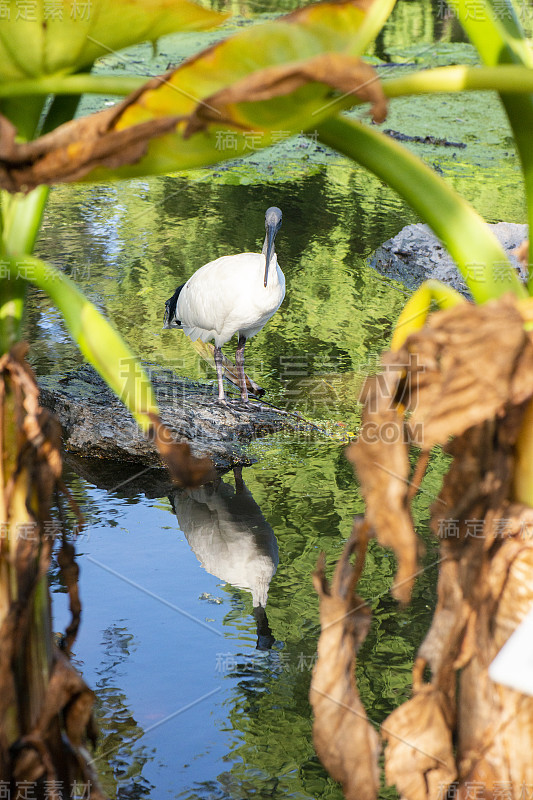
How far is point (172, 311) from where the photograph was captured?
3.94 meters

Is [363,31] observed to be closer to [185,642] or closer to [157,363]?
[185,642]

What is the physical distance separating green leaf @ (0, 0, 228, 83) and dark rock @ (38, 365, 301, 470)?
216cm

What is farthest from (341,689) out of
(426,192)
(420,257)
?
(420,257)

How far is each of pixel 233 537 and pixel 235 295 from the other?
1.32m

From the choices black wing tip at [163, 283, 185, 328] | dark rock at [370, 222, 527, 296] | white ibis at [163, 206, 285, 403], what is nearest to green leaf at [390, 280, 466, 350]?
white ibis at [163, 206, 285, 403]

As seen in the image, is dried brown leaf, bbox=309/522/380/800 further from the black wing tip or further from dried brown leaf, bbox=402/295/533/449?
the black wing tip

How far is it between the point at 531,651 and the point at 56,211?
530 cm

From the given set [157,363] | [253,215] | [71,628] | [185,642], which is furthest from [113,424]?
[253,215]

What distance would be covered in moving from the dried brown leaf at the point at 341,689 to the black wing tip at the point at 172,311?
125 inches

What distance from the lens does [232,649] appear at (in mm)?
2094

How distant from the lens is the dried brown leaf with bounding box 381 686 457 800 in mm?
819

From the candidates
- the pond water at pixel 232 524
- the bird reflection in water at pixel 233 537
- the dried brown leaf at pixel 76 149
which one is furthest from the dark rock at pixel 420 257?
the dried brown leaf at pixel 76 149

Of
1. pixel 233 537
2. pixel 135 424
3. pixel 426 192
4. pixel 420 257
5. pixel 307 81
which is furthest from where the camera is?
pixel 420 257

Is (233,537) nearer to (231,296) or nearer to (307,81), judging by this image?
(231,296)
